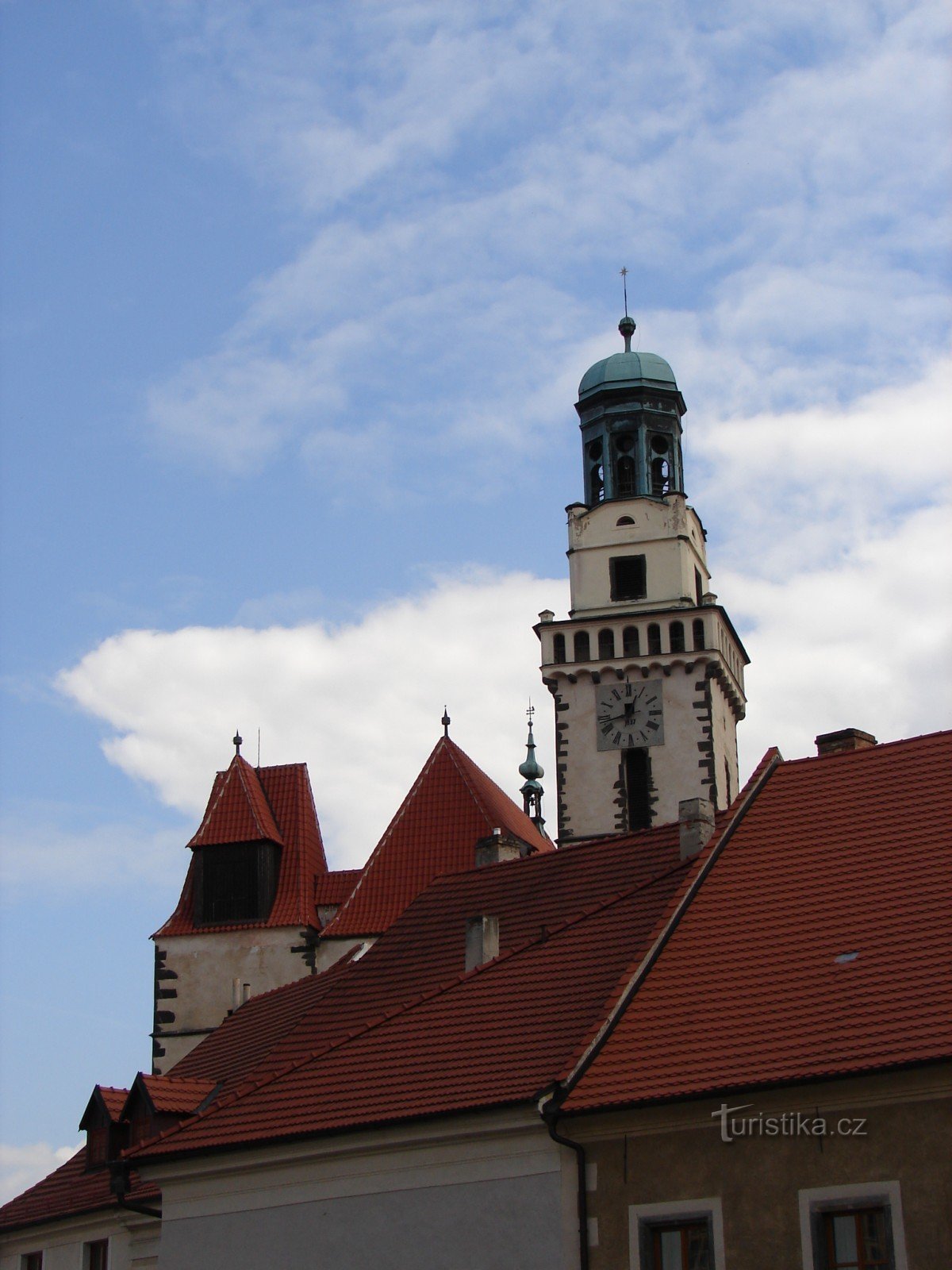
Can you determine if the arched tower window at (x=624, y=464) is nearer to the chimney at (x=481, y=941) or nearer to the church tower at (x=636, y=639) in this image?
the church tower at (x=636, y=639)

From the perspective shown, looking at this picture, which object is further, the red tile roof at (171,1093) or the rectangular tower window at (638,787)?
the rectangular tower window at (638,787)

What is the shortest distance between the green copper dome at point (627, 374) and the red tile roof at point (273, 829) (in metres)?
11.7

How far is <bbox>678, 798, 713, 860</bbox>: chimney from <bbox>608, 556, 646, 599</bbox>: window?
78.4 ft

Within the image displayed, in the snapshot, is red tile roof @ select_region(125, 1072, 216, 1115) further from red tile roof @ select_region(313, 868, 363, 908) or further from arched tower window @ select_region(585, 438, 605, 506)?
arched tower window @ select_region(585, 438, 605, 506)

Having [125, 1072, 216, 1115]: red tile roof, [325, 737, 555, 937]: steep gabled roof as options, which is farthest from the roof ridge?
[125, 1072, 216, 1115]: red tile roof

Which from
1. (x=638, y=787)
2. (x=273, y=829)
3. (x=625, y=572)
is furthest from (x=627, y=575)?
(x=273, y=829)

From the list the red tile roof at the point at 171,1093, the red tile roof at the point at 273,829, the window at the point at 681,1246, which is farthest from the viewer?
the red tile roof at the point at 273,829

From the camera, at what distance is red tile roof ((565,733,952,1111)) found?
15016mm

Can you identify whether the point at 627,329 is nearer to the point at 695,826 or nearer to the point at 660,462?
the point at 660,462

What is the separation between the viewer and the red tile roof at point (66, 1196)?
22.6 m

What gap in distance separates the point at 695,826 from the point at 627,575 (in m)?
24.4

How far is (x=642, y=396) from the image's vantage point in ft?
147

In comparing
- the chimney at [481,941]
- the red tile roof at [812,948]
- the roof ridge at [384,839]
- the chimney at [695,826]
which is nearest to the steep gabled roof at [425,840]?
the roof ridge at [384,839]

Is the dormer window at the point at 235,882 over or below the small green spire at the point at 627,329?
below
